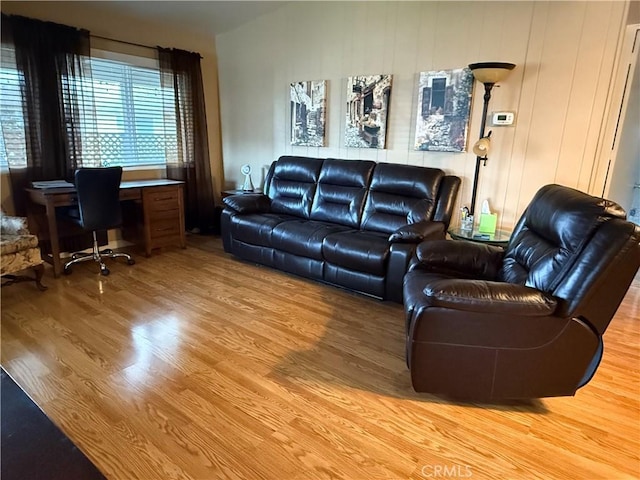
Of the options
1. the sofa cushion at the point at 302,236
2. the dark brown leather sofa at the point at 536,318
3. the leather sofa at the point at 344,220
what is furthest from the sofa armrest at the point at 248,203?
the dark brown leather sofa at the point at 536,318

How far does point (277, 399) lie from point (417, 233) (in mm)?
1569

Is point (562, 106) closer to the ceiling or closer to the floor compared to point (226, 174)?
closer to the ceiling

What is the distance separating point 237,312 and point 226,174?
2.93 metres

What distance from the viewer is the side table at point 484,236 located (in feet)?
9.53

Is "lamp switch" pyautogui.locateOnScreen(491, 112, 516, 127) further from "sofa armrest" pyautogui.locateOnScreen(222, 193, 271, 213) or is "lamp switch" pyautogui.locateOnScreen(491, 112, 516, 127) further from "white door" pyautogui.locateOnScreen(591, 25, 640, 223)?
"sofa armrest" pyautogui.locateOnScreen(222, 193, 271, 213)

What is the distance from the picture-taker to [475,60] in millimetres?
3186

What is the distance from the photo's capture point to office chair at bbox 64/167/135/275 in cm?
329

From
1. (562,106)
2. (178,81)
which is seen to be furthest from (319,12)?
(562,106)

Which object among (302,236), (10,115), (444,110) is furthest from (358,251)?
(10,115)

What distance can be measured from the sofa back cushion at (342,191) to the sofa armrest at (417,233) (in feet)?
2.29

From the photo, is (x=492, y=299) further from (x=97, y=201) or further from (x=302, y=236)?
(x=97, y=201)

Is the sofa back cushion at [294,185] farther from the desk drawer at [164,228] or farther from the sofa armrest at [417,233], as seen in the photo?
the sofa armrest at [417,233]

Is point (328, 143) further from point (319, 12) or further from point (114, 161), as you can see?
point (114, 161)

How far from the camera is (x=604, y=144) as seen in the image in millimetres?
2803
